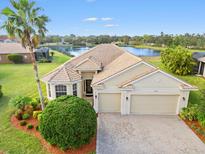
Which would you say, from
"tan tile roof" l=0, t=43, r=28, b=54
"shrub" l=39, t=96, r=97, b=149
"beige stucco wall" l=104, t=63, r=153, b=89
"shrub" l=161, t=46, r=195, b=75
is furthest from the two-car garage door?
"tan tile roof" l=0, t=43, r=28, b=54

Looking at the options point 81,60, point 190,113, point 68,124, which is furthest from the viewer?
point 81,60

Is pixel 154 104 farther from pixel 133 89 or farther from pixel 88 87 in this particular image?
pixel 88 87

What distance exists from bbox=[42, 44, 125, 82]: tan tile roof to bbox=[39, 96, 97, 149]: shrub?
203 inches

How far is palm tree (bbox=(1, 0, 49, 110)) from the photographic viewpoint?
9.94 metres

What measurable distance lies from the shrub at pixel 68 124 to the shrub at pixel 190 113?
304 inches

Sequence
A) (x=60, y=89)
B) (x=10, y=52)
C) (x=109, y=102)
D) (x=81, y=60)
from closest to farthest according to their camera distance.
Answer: (x=109, y=102) < (x=60, y=89) < (x=81, y=60) < (x=10, y=52)

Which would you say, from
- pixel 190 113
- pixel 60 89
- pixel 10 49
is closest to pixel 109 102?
pixel 60 89

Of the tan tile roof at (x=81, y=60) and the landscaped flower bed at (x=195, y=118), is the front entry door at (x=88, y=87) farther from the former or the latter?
the landscaped flower bed at (x=195, y=118)

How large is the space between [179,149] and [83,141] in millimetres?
5717

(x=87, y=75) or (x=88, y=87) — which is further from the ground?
(x=87, y=75)

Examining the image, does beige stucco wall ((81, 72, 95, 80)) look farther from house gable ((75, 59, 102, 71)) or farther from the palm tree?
the palm tree

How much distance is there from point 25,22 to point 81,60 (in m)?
7.48

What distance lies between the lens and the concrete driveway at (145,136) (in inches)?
361

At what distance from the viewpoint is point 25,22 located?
→ 10258 millimetres
